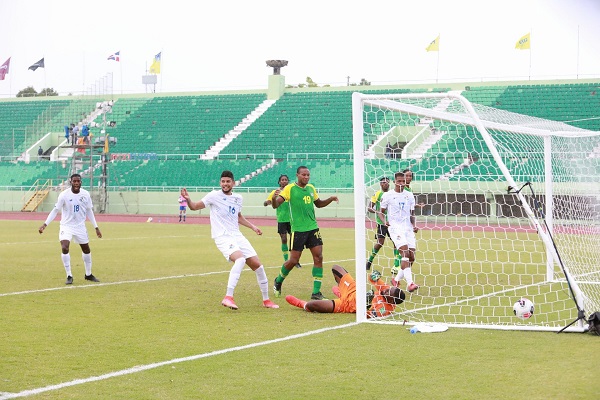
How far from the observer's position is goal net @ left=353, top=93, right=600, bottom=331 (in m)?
10.8

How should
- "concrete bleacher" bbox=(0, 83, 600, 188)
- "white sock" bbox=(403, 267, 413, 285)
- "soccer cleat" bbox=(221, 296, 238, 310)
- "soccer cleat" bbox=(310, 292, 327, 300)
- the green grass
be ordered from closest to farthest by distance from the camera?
the green grass < "soccer cleat" bbox=(221, 296, 238, 310) < "soccer cleat" bbox=(310, 292, 327, 300) < "white sock" bbox=(403, 267, 413, 285) < "concrete bleacher" bbox=(0, 83, 600, 188)

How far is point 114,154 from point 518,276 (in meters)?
38.2

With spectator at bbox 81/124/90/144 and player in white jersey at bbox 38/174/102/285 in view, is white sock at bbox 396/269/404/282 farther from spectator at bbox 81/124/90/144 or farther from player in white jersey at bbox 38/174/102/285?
spectator at bbox 81/124/90/144

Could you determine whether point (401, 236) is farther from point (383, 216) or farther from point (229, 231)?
point (229, 231)

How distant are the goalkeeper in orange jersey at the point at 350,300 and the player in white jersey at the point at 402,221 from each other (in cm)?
199

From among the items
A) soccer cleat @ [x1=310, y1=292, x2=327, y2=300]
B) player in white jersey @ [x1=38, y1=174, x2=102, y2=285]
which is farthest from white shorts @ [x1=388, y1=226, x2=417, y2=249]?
player in white jersey @ [x1=38, y1=174, x2=102, y2=285]

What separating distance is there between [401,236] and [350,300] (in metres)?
2.94

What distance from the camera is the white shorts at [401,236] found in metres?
14.0

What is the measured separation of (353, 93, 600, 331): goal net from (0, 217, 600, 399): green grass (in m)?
1.24

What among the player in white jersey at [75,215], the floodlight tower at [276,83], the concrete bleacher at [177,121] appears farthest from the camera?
the floodlight tower at [276,83]

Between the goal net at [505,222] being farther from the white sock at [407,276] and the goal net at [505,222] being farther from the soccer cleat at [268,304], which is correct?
the soccer cleat at [268,304]

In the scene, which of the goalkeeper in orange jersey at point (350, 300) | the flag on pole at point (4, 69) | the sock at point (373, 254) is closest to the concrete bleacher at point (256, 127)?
the flag on pole at point (4, 69)

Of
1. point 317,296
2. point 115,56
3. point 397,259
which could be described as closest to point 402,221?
point 397,259

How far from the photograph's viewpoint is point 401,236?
14.0 m
